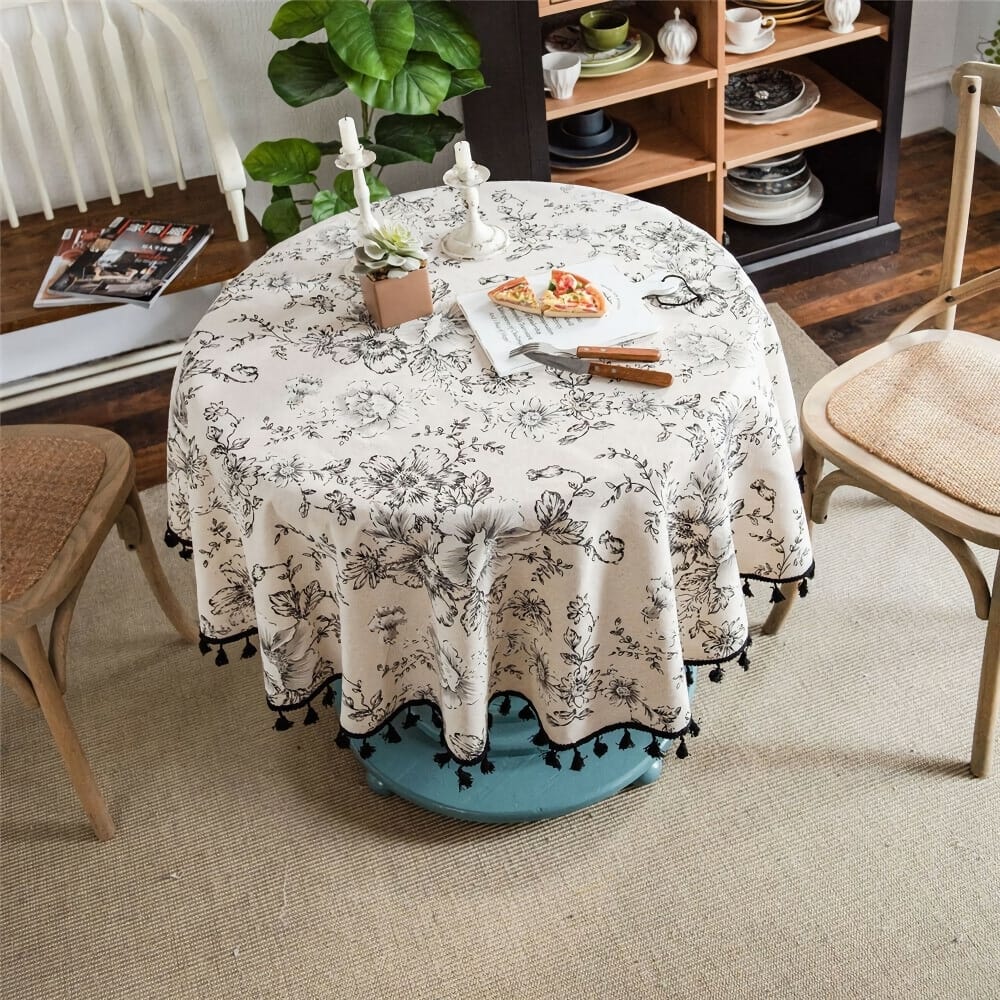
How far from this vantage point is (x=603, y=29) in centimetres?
254

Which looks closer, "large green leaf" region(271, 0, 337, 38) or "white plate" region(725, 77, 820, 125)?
"large green leaf" region(271, 0, 337, 38)

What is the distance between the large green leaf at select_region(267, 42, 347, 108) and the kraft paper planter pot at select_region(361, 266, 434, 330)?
0.89 m

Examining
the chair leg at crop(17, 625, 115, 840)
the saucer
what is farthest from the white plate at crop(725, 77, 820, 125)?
the chair leg at crop(17, 625, 115, 840)

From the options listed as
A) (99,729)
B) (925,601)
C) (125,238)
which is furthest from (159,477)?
(925,601)

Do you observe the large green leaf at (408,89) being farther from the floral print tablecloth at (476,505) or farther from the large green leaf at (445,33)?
the floral print tablecloth at (476,505)

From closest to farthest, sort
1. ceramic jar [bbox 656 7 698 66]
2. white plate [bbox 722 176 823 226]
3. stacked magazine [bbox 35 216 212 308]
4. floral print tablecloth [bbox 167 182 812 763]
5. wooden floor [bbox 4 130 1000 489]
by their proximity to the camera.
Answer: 1. floral print tablecloth [bbox 167 182 812 763]
2. stacked magazine [bbox 35 216 212 308]
3. ceramic jar [bbox 656 7 698 66]
4. wooden floor [bbox 4 130 1000 489]
5. white plate [bbox 722 176 823 226]

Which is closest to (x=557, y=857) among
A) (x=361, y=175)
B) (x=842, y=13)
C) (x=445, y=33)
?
(x=361, y=175)

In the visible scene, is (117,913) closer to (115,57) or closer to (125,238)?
(125,238)

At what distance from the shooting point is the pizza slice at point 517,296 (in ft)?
5.22

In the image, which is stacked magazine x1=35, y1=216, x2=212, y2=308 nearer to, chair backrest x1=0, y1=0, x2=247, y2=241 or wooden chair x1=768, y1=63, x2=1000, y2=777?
chair backrest x1=0, y1=0, x2=247, y2=241

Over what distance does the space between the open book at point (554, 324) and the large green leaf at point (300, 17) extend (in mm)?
939

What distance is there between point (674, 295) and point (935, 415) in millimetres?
445

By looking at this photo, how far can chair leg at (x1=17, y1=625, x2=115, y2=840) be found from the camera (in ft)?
5.32

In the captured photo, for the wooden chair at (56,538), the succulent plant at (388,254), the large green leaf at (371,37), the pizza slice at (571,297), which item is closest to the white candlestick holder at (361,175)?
the succulent plant at (388,254)
